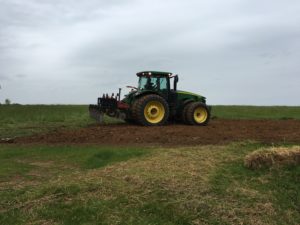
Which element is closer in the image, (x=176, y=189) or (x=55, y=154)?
(x=176, y=189)

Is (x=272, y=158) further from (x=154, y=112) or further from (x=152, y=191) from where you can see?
(x=154, y=112)

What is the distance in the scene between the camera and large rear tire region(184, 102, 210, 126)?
822 inches

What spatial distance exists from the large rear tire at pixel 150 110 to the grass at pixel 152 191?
8130mm

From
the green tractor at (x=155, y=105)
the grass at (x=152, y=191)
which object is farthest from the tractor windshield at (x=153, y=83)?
the grass at (x=152, y=191)

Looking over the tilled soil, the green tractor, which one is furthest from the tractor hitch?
the tilled soil

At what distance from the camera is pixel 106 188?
8.39 metres

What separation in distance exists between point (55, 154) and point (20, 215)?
5.47 meters

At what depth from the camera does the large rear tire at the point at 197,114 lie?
2089 centimetres

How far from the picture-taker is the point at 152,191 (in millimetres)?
8219

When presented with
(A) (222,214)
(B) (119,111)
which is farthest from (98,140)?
(A) (222,214)

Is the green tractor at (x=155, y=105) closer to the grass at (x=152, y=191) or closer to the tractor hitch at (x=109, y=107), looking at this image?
the tractor hitch at (x=109, y=107)

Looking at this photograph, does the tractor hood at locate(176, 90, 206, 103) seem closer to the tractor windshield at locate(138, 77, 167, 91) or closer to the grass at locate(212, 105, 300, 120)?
the tractor windshield at locate(138, 77, 167, 91)

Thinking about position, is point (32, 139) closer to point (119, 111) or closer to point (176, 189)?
point (119, 111)

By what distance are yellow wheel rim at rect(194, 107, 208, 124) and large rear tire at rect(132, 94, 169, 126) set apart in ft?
5.61
